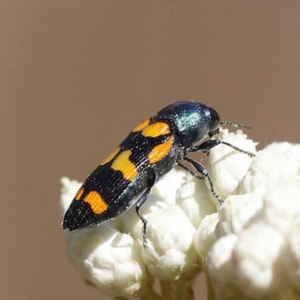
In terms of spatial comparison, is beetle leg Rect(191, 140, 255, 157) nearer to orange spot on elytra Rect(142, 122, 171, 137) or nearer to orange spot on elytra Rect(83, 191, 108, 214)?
orange spot on elytra Rect(142, 122, 171, 137)

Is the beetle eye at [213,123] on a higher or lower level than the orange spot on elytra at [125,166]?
higher

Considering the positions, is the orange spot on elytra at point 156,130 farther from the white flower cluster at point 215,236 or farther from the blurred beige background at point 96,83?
the blurred beige background at point 96,83

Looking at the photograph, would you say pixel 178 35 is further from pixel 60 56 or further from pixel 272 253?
pixel 272 253

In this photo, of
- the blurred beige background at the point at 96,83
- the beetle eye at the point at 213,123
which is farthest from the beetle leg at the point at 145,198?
the blurred beige background at the point at 96,83

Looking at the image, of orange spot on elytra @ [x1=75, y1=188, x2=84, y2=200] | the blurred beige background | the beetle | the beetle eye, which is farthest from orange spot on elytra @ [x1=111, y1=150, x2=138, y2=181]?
the blurred beige background

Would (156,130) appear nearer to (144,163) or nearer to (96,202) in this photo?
(144,163)

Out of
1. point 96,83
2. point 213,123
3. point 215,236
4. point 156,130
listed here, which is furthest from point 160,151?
point 96,83

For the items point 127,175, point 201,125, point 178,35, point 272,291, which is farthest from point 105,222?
point 178,35
